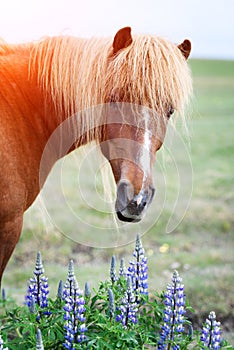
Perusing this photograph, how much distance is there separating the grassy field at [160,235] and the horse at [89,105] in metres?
0.30

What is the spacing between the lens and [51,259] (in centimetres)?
526

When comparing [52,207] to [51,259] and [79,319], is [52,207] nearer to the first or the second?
[51,259]

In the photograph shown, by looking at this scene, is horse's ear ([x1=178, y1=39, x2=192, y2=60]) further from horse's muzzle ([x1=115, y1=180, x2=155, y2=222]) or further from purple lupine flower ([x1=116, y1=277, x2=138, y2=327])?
purple lupine flower ([x1=116, y1=277, x2=138, y2=327])

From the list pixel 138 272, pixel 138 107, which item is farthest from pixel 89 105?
pixel 138 272

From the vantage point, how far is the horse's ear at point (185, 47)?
2.65 meters

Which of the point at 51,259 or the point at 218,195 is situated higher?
the point at 218,195

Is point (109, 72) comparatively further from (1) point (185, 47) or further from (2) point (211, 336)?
(2) point (211, 336)

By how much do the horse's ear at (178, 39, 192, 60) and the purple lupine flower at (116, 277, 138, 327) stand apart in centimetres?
113

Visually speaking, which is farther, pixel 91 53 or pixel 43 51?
pixel 43 51

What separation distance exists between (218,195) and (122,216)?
5.01 metres

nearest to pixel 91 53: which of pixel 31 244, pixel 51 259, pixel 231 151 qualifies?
Result: pixel 51 259

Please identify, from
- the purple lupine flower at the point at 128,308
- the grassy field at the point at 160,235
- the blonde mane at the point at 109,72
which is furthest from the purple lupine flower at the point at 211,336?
the blonde mane at the point at 109,72

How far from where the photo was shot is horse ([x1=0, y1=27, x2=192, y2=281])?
2.37 meters

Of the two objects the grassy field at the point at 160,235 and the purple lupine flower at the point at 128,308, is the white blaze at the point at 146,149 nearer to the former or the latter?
the grassy field at the point at 160,235
